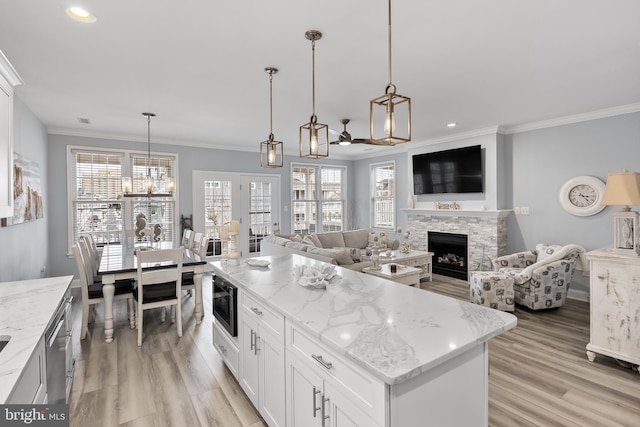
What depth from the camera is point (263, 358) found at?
206cm

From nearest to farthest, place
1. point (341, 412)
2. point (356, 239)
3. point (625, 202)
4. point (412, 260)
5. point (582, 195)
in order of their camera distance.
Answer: point (341, 412)
point (625, 202)
point (582, 195)
point (412, 260)
point (356, 239)

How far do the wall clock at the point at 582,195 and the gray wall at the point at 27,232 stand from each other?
23.0 feet

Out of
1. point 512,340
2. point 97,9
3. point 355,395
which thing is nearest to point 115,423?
point 355,395

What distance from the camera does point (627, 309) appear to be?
2752mm

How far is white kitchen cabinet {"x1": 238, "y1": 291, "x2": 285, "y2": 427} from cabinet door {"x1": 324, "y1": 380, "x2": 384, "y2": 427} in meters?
0.44

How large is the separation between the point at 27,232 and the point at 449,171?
6513mm

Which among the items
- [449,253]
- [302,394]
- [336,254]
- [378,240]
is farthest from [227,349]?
[449,253]

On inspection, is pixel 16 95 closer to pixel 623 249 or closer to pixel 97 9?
pixel 97 9

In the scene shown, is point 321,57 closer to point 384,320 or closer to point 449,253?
point 384,320

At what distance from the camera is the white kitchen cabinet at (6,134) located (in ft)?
6.13

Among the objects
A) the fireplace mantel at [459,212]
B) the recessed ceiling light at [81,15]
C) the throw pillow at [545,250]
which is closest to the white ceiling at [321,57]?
the recessed ceiling light at [81,15]

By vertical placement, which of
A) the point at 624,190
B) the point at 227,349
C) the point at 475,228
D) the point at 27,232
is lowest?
the point at 227,349

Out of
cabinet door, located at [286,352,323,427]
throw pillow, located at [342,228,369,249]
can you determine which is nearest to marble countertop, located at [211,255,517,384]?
cabinet door, located at [286,352,323,427]

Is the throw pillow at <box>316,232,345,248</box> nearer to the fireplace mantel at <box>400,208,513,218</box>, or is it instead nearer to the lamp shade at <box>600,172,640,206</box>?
the fireplace mantel at <box>400,208,513,218</box>
